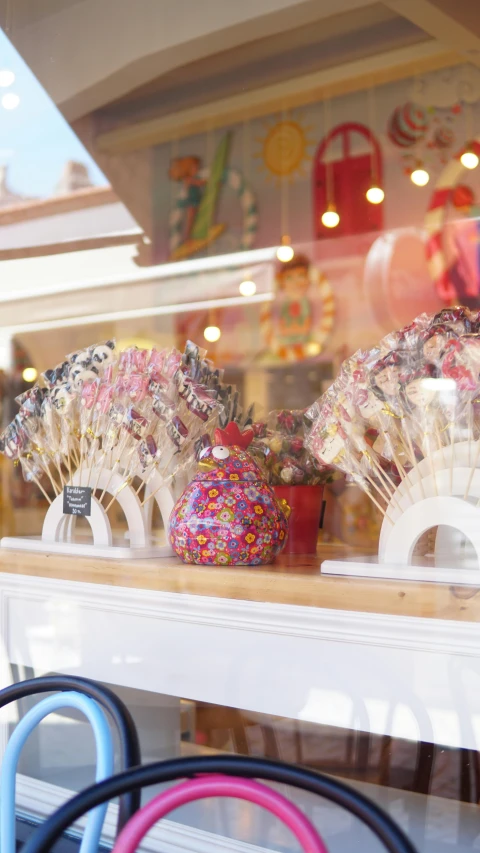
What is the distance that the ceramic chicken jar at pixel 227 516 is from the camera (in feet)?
4.53

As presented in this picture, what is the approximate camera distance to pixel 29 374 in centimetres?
232

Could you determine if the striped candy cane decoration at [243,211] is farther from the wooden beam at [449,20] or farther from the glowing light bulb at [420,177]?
the wooden beam at [449,20]

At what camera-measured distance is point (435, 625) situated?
116 centimetres

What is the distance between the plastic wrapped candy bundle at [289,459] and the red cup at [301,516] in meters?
0.01

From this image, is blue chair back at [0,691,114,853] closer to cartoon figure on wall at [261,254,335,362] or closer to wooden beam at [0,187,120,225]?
wooden beam at [0,187,120,225]

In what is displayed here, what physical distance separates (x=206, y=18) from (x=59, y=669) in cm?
232

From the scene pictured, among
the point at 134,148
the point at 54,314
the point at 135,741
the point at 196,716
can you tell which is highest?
the point at 134,148

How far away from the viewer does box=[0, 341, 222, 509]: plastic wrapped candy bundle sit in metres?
1.61

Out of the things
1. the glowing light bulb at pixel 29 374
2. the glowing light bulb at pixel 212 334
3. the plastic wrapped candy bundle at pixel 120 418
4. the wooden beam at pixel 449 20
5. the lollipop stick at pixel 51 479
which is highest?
the wooden beam at pixel 449 20

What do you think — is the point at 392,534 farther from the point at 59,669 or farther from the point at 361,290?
the point at 361,290

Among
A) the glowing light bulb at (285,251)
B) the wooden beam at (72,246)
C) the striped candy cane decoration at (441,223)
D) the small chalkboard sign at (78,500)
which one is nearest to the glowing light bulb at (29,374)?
the wooden beam at (72,246)

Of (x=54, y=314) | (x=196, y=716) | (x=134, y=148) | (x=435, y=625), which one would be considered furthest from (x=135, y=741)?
(x=134, y=148)

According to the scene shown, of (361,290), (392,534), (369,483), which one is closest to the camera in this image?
(392,534)

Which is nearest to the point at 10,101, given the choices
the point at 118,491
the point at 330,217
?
the point at 118,491
